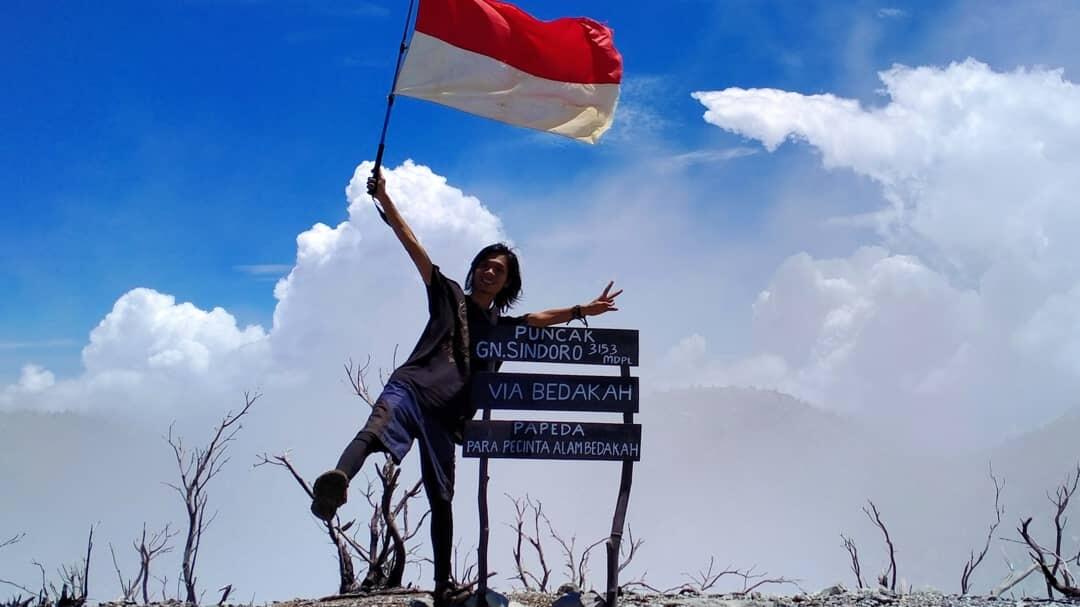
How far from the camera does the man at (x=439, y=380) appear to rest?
6.82 m

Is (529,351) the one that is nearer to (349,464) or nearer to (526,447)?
(526,447)

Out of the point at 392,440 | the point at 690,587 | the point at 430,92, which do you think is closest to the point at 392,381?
the point at 392,440

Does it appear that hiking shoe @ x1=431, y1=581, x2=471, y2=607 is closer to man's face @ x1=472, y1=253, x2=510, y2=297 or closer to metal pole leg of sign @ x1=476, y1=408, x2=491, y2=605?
metal pole leg of sign @ x1=476, y1=408, x2=491, y2=605

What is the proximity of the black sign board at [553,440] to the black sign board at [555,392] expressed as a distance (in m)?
0.15

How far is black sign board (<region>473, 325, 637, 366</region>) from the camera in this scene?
301 inches

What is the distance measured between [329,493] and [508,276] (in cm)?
273

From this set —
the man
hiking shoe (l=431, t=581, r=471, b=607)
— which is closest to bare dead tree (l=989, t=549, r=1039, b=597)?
hiking shoe (l=431, t=581, r=471, b=607)

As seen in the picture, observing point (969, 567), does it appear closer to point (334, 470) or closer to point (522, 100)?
point (522, 100)

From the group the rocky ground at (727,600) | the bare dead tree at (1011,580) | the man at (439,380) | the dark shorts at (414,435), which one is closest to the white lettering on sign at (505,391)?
the man at (439,380)

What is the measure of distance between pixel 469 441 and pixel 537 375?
0.81 m

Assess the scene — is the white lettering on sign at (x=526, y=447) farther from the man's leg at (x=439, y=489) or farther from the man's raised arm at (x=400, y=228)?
the man's raised arm at (x=400, y=228)

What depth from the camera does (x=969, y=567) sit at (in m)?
15.0

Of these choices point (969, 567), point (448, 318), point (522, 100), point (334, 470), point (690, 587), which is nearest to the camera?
point (334, 470)

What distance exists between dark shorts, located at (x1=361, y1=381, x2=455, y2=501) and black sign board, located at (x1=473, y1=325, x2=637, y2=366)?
84 cm
